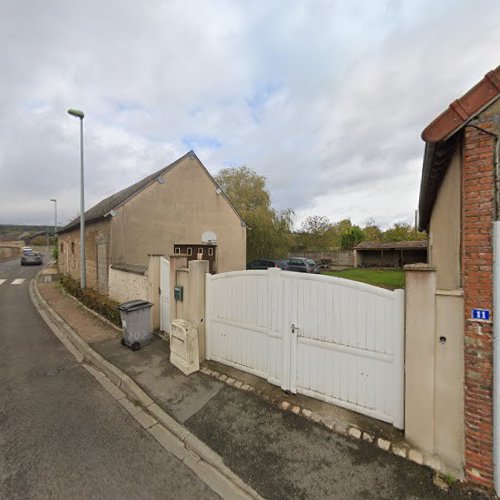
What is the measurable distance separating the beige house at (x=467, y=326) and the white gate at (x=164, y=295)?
515 cm

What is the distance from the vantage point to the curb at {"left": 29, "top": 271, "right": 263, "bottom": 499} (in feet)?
8.65

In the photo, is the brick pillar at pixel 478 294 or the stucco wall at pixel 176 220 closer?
the brick pillar at pixel 478 294

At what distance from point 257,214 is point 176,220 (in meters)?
10.1

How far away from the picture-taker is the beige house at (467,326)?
2525 millimetres

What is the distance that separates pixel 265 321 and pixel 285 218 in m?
20.1

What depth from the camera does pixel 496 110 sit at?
2.57 metres

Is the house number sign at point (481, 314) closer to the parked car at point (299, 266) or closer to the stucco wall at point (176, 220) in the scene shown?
the stucco wall at point (176, 220)

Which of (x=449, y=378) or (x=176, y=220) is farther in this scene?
(x=176, y=220)

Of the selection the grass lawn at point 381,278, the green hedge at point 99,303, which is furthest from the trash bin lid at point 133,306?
the grass lawn at point 381,278

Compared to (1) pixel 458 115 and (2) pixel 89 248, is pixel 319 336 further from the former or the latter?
(2) pixel 89 248

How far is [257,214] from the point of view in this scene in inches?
823

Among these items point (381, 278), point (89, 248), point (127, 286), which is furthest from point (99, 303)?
point (381, 278)

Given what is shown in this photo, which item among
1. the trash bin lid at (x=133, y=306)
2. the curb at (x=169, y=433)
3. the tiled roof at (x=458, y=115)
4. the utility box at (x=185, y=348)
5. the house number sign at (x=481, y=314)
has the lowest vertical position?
the curb at (x=169, y=433)

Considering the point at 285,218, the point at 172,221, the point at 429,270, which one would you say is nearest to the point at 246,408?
the point at 429,270
